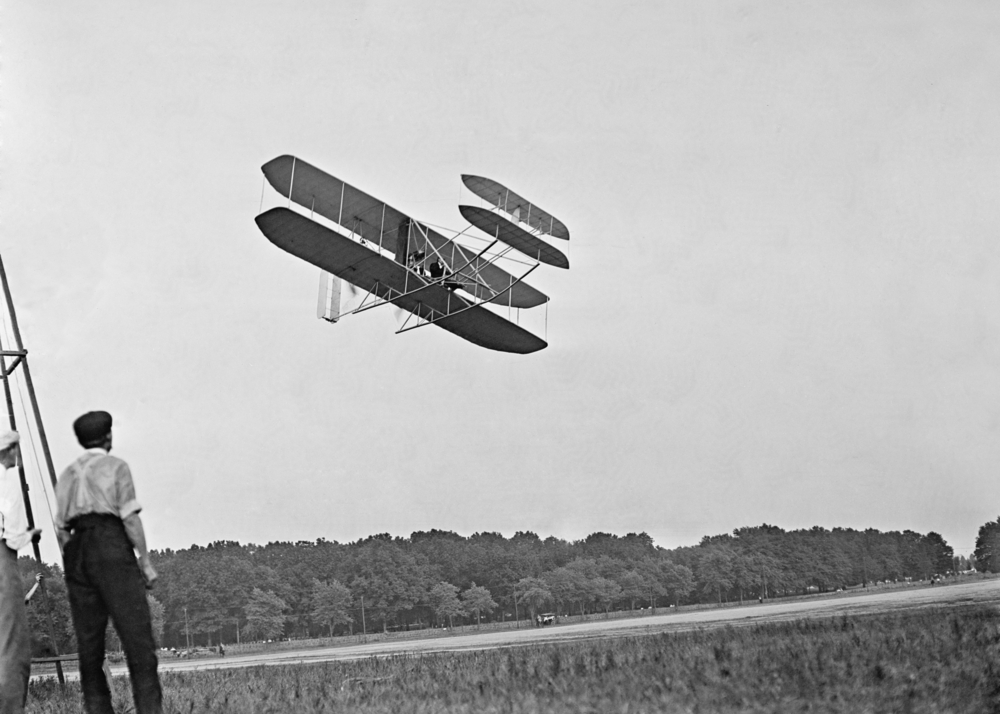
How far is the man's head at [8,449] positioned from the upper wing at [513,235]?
22.4m

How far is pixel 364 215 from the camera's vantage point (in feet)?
99.8

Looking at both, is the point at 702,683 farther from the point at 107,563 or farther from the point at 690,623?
the point at 690,623

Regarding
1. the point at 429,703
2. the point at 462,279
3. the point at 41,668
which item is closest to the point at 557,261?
the point at 462,279

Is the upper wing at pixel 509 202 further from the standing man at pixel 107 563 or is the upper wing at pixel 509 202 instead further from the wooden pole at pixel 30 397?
the standing man at pixel 107 563

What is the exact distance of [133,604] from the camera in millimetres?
6441

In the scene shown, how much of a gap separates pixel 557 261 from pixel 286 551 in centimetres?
8397

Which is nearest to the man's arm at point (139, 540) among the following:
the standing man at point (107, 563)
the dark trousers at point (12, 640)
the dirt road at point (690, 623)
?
the standing man at point (107, 563)

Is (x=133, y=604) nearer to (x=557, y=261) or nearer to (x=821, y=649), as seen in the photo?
(x=821, y=649)

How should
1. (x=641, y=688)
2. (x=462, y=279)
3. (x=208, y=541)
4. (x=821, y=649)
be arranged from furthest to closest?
(x=208, y=541), (x=462, y=279), (x=821, y=649), (x=641, y=688)

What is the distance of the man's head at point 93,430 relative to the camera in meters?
6.70

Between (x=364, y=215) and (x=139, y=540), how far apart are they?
24629 millimetres

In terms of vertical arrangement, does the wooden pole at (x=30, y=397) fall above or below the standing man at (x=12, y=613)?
above

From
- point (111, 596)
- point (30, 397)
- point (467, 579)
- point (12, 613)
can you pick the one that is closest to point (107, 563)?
point (111, 596)

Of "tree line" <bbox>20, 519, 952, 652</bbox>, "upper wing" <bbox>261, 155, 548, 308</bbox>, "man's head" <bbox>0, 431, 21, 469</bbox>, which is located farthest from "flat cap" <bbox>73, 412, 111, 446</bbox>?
"tree line" <bbox>20, 519, 952, 652</bbox>
